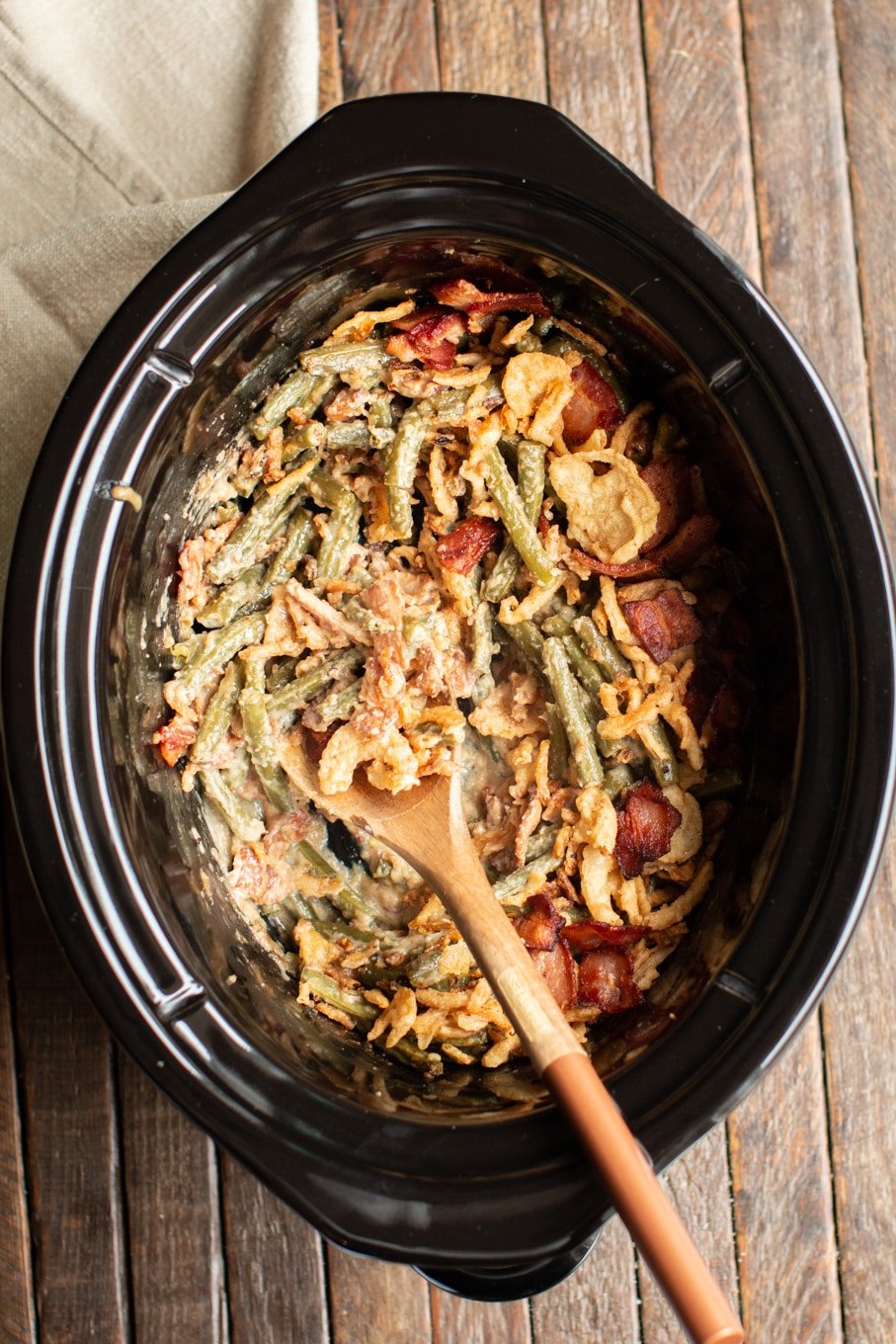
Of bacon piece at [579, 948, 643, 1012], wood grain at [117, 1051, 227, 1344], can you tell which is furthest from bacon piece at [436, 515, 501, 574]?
wood grain at [117, 1051, 227, 1344]

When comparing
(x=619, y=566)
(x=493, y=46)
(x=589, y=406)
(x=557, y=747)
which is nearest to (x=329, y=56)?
(x=493, y=46)

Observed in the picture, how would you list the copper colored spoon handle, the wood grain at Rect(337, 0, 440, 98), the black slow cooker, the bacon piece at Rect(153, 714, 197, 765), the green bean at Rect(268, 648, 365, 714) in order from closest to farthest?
the copper colored spoon handle < the black slow cooker < the bacon piece at Rect(153, 714, 197, 765) < the green bean at Rect(268, 648, 365, 714) < the wood grain at Rect(337, 0, 440, 98)

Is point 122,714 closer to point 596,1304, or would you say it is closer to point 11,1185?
point 11,1185

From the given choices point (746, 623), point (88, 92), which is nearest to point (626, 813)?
point (746, 623)

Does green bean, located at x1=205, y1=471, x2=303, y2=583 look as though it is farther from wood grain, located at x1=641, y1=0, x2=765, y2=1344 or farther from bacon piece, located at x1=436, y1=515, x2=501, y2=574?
wood grain, located at x1=641, y1=0, x2=765, y2=1344

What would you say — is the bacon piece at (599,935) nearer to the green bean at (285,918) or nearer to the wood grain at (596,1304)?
the green bean at (285,918)

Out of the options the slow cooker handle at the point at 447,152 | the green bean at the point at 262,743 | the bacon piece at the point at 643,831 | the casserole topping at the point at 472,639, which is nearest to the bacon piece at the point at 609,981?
the casserole topping at the point at 472,639
